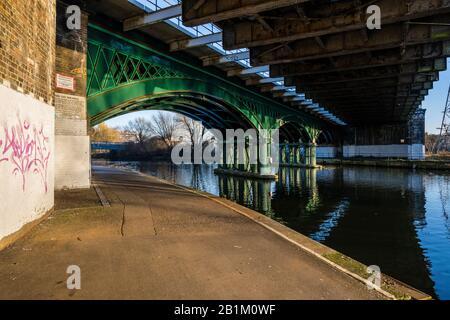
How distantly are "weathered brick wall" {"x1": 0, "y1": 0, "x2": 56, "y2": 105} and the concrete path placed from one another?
119 inches

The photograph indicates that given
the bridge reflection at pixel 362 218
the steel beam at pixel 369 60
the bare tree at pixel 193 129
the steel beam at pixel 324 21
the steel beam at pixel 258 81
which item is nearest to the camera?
the bridge reflection at pixel 362 218

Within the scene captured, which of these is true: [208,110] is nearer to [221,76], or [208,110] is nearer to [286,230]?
[221,76]

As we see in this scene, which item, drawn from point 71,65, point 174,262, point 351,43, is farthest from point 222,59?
point 174,262

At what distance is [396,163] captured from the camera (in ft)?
159

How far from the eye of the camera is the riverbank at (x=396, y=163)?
41.1m

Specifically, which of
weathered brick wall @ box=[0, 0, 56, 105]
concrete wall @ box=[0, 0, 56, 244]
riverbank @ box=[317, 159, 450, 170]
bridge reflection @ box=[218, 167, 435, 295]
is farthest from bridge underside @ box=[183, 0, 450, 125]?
riverbank @ box=[317, 159, 450, 170]

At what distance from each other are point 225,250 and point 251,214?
3.49m

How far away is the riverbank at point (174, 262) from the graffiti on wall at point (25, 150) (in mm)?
1220

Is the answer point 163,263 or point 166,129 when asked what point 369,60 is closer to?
point 163,263

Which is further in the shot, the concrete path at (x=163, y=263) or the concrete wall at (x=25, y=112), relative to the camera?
the concrete wall at (x=25, y=112)

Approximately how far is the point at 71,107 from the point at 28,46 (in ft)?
18.4

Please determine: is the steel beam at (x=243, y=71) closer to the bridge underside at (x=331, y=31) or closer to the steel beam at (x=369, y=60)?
the steel beam at (x=369, y=60)

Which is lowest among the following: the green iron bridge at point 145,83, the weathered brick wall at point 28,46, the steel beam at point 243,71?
the weathered brick wall at point 28,46

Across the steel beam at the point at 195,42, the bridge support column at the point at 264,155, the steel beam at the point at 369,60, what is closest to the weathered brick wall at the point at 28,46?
the steel beam at the point at 195,42
